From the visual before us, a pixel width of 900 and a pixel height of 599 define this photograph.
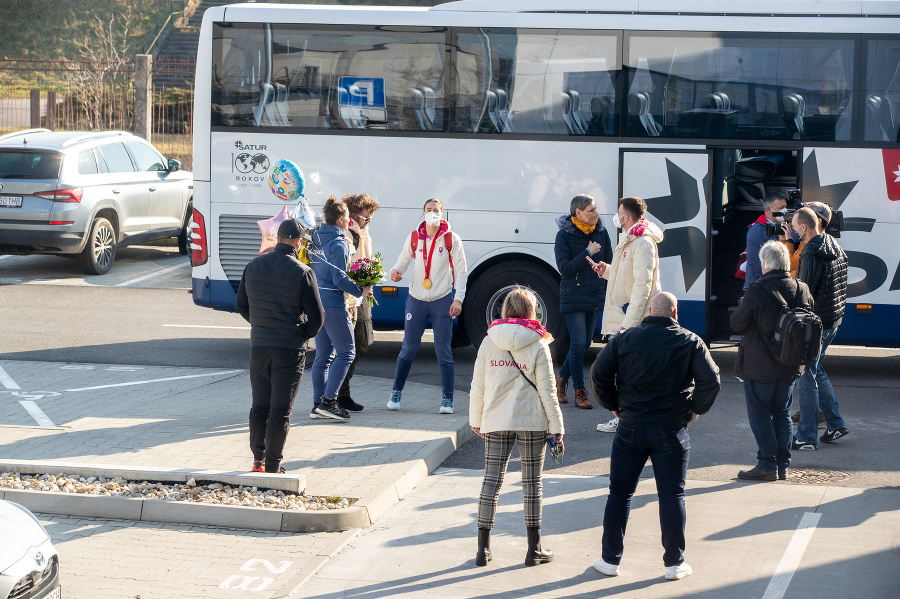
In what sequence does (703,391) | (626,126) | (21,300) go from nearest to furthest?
(703,391)
(626,126)
(21,300)

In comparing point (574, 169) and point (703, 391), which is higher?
point (574, 169)

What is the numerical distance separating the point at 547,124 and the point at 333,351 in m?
3.62

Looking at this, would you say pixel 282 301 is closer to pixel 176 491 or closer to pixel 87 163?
pixel 176 491

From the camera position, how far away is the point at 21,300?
47.1ft

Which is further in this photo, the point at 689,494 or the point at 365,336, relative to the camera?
the point at 365,336

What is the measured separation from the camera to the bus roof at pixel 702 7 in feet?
33.4

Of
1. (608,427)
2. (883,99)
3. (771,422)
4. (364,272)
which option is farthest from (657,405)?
(883,99)

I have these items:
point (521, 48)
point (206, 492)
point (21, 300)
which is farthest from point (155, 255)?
point (206, 492)

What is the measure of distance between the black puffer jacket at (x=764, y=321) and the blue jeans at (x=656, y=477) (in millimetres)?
1908

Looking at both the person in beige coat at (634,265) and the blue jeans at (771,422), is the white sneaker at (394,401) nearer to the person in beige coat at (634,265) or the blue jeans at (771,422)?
the person in beige coat at (634,265)

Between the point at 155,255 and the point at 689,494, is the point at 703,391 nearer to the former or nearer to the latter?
the point at 689,494

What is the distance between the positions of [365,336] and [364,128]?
2.85m

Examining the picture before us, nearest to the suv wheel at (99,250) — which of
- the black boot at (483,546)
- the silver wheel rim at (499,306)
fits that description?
the silver wheel rim at (499,306)

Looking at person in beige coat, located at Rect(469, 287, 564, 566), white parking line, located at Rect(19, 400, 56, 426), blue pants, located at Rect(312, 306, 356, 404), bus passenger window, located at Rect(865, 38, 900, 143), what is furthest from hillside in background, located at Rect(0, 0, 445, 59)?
person in beige coat, located at Rect(469, 287, 564, 566)
